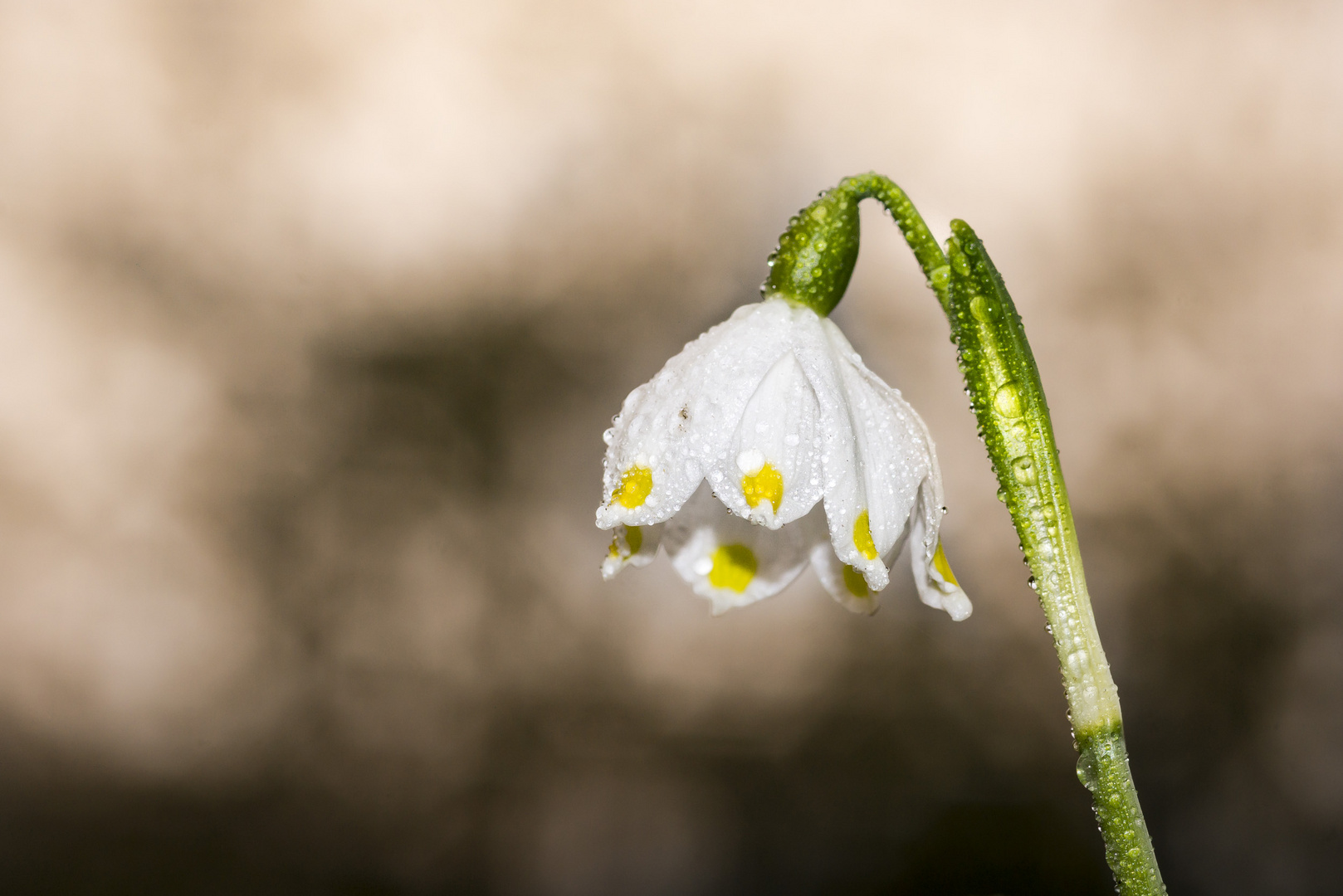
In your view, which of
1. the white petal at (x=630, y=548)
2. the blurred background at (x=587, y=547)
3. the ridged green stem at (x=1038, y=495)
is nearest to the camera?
the ridged green stem at (x=1038, y=495)

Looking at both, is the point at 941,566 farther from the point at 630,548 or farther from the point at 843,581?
the point at 630,548

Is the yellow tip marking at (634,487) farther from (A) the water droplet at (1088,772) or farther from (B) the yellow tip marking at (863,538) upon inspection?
(A) the water droplet at (1088,772)

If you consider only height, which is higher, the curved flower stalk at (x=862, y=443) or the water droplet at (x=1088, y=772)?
the curved flower stalk at (x=862, y=443)

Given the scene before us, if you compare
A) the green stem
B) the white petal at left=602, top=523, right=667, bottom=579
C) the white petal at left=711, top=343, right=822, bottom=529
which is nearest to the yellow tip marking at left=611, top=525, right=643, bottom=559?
the white petal at left=602, top=523, right=667, bottom=579

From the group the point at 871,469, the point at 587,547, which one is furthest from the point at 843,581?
the point at 587,547

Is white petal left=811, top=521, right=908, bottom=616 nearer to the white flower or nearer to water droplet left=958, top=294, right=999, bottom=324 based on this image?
the white flower

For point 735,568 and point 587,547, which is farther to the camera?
point 587,547

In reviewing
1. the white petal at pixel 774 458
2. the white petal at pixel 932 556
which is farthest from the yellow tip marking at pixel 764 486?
the white petal at pixel 932 556
